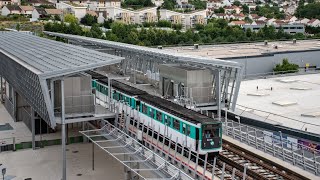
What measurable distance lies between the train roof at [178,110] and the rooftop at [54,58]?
2426 mm

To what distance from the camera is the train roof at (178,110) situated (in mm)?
18391

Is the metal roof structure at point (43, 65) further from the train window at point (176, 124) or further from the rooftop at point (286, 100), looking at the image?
the rooftop at point (286, 100)

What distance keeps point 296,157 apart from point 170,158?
4.73 metres

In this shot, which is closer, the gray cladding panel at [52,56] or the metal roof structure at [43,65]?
Result: the metal roof structure at [43,65]

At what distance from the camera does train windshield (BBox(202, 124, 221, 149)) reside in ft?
58.5

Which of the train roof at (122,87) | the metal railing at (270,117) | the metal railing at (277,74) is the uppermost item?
the train roof at (122,87)

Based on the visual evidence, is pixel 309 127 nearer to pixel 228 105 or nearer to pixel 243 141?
pixel 228 105

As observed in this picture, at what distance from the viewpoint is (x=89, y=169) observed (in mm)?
24000

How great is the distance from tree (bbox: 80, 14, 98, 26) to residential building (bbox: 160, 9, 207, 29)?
21.0 metres

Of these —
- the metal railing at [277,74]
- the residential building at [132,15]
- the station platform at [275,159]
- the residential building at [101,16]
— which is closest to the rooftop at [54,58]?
the station platform at [275,159]

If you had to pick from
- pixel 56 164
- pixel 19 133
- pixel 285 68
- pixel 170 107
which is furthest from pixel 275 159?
pixel 285 68

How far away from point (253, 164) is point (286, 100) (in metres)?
16.0

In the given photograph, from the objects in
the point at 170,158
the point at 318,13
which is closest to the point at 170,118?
the point at 170,158

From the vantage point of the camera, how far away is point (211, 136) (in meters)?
18.0
